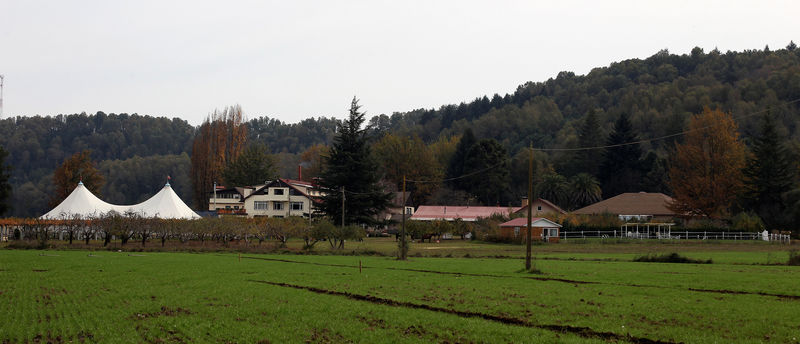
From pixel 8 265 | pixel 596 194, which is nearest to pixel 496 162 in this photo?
pixel 596 194

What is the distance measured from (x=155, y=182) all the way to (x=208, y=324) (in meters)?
157

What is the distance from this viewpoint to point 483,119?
166125 mm

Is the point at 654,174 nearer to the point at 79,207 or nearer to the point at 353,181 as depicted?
the point at 353,181

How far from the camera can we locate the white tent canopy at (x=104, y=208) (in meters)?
Result: 70.5

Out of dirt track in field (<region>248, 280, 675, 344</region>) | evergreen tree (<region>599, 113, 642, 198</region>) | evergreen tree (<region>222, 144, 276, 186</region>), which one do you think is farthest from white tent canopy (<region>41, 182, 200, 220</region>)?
evergreen tree (<region>599, 113, 642, 198</region>)

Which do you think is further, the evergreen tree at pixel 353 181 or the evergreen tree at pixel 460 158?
the evergreen tree at pixel 460 158

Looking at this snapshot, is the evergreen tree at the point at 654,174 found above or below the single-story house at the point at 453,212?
above

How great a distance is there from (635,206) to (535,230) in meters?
26.7

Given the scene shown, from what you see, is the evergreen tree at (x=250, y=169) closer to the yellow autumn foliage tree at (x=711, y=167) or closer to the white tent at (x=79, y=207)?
the white tent at (x=79, y=207)

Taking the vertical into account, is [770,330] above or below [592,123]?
below

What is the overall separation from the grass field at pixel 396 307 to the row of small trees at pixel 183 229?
99.4 ft

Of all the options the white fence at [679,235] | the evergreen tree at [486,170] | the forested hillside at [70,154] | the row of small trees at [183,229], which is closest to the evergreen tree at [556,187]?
the evergreen tree at [486,170]

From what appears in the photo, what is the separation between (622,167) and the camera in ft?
361

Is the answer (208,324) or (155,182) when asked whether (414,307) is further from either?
(155,182)
